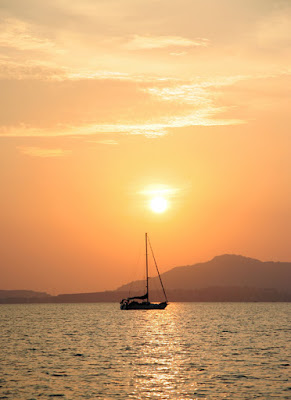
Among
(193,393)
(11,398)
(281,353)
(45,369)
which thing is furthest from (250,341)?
(11,398)

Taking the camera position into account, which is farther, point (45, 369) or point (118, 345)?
point (118, 345)

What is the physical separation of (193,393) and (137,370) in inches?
586

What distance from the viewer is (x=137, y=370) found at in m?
62.6

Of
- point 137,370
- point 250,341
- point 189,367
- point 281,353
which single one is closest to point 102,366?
point 137,370

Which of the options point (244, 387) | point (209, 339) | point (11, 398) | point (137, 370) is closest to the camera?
point (11, 398)

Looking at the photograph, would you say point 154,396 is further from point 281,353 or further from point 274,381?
point 281,353

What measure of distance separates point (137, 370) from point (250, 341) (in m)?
41.7

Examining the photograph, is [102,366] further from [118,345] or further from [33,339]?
[33,339]

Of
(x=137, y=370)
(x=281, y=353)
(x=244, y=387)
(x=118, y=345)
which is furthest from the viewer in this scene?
(x=118, y=345)

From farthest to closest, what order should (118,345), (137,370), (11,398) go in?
(118,345)
(137,370)
(11,398)

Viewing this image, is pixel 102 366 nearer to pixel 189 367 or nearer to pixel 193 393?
pixel 189 367

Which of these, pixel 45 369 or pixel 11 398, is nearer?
pixel 11 398

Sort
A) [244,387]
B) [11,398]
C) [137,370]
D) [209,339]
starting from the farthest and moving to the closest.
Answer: [209,339], [137,370], [244,387], [11,398]

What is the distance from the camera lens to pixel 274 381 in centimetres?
5475
